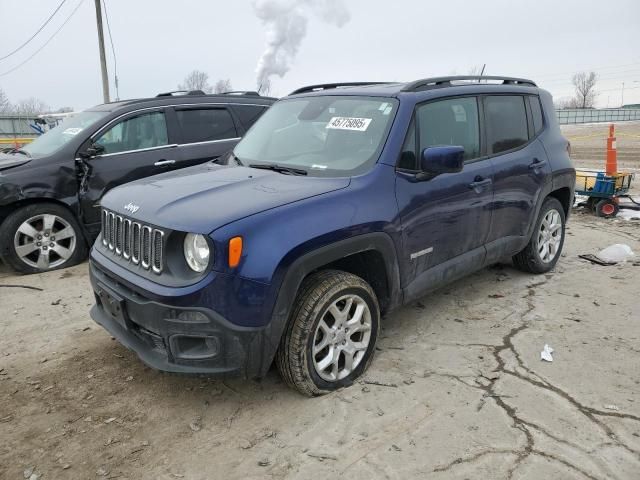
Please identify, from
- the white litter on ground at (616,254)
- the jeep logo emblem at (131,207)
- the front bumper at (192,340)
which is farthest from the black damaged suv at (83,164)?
the white litter on ground at (616,254)

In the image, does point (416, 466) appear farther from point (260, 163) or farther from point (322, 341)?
point (260, 163)

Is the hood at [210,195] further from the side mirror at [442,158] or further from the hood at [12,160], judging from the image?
the hood at [12,160]

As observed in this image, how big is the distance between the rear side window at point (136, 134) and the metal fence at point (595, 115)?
54.0 meters

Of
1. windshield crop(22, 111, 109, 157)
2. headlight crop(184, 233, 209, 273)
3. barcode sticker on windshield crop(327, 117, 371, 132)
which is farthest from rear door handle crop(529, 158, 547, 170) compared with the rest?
windshield crop(22, 111, 109, 157)

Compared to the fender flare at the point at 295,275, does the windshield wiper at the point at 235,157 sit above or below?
above

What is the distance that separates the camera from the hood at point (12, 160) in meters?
5.57

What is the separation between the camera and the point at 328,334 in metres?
3.09

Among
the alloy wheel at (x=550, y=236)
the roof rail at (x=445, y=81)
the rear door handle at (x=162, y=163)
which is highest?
the roof rail at (x=445, y=81)

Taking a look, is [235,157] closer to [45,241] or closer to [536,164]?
[536,164]

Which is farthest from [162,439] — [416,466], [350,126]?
[350,126]

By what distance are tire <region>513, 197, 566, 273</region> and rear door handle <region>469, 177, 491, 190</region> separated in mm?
1214

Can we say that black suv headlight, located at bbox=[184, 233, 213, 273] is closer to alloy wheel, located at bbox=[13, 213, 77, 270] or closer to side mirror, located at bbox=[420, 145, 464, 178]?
side mirror, located at bbox=[420, 145, 464, 178]

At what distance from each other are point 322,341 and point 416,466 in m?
0.86

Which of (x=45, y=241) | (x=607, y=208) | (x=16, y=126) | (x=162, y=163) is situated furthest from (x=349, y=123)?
(x=16, y=126)
